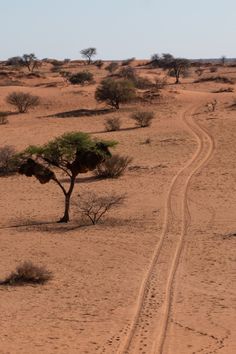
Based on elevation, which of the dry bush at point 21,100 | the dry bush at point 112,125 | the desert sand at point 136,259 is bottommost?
the desert sand at point 136,259

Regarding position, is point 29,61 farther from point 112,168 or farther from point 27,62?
point 112,168

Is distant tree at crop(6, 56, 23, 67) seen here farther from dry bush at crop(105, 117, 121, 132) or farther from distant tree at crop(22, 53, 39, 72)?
dry bush at crop(105, 117, 121, 132)

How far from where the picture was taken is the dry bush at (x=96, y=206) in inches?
680

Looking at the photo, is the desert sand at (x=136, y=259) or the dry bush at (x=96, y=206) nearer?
the desert sand at (x=136, y=259)

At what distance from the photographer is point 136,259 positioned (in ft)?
43.9

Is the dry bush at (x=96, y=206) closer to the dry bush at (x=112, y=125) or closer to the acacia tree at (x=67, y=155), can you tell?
the acacia tree at (x=67, y=155)

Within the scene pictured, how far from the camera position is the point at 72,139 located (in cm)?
1797

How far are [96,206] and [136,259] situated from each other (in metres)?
5.08

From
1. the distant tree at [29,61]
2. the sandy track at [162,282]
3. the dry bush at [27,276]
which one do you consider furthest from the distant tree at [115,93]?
the distant tree at [29,61]

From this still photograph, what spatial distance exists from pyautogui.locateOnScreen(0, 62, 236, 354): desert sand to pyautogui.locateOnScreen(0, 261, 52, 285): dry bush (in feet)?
0.95

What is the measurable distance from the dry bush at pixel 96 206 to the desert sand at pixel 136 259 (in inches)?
11.0

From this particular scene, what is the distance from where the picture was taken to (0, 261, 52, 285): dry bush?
1153 centimetres

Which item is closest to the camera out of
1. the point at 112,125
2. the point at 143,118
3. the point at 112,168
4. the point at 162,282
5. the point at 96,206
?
the point at 162,282

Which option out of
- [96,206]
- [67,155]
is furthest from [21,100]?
[96,206]
